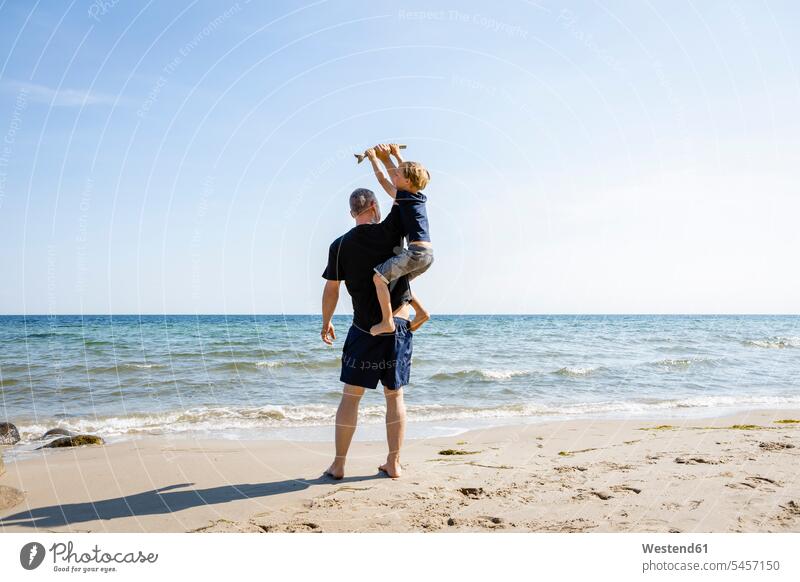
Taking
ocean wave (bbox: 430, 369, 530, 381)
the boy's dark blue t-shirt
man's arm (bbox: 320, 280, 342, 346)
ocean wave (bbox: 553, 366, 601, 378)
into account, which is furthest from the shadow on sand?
ocean wave (bbox: 553, 366, 601, 378)

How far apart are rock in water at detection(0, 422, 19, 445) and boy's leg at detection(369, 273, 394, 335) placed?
6765 mm

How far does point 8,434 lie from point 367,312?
686 centimetres

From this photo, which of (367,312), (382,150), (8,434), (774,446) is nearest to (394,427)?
(367,312)

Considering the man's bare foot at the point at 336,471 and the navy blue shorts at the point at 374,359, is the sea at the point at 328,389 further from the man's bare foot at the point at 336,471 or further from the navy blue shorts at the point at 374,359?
the navy blue shorts at the point at 374,359

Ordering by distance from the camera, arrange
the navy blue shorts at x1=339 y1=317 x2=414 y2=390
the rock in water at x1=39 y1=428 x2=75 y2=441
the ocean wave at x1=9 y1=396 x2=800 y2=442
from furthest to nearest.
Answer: the ocean wave at x1=9 y1=396 x2=800 y2=442 → the rock in water at x1=39 y1=428 x2=75 y2=441 → the navy blue shorts at x1=339 y1=317 x2=414 y2=390

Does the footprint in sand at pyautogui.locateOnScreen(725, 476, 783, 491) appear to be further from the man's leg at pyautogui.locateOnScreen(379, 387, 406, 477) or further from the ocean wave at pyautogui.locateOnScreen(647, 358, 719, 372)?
the ocean wave at pyautogui.locateOnScreen(647, 358, 719, 372)

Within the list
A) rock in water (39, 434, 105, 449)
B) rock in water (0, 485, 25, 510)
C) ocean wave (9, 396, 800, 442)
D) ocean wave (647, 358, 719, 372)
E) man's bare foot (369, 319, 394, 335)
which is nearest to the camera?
rock in water (0, 485, 25, 510)

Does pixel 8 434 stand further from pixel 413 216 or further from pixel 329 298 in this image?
pixel 413 216

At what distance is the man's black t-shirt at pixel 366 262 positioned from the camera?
5047 mm

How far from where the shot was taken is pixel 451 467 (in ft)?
18.7

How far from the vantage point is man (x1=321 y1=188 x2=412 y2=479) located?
507cm

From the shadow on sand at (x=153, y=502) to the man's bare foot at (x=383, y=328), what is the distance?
1396mm

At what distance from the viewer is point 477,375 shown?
1480 cm
